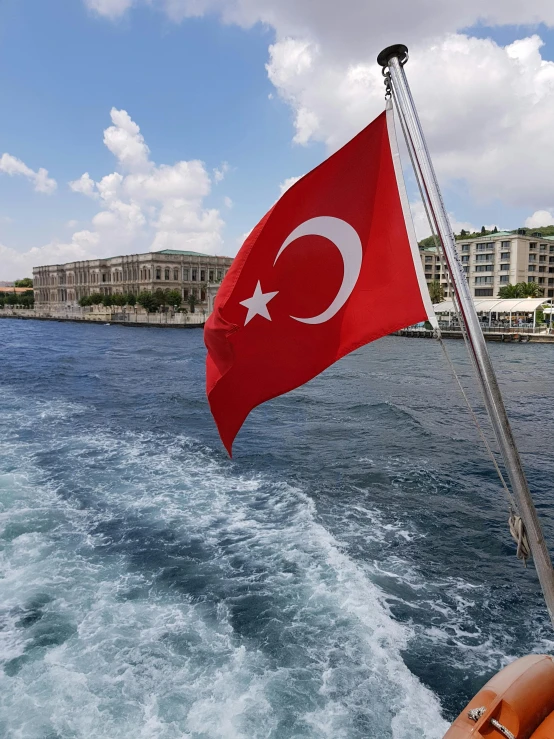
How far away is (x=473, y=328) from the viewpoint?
3.44m

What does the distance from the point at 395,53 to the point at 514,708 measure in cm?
415

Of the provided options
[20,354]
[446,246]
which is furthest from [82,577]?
[20,354]

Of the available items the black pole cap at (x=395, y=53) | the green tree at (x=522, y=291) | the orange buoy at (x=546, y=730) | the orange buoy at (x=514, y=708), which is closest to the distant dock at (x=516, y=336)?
the green tree at (x=522, y=291)

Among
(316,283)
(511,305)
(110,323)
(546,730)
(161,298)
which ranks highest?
(161,298)

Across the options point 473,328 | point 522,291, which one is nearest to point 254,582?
point 473,328

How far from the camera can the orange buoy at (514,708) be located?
10.3ft

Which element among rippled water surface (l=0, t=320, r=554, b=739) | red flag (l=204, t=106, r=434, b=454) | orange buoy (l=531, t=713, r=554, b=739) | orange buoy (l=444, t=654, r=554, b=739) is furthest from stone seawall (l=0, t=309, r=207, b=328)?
orange buoy (l=531, t=713, r=554, b=739)

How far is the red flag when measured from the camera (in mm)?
4520

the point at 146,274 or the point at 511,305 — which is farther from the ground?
the point at 146,274

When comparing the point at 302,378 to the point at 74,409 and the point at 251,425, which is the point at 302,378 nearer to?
the point at 251,425

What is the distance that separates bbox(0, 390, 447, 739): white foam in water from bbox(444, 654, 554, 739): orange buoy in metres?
3.06

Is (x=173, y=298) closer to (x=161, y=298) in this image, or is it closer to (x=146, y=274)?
(x=161, y=298)

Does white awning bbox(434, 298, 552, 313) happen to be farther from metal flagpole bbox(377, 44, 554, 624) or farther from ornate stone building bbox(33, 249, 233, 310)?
metal flagpole bbox(377, 44, 554, 624)

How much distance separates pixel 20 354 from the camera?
154 ft
